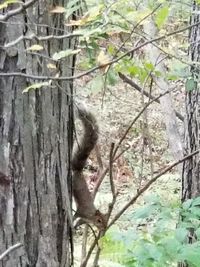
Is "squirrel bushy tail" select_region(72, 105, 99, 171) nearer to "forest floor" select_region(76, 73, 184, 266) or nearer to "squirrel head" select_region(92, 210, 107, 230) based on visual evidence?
"squirrel head" select_region(92, 210, 107, 230)

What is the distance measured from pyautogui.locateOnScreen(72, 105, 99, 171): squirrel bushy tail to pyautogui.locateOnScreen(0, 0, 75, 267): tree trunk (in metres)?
0.25

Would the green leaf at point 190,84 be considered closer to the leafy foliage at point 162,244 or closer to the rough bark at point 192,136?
the leafy foliage at point 162,244

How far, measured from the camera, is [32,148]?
4.28 ft

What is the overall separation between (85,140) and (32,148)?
385mm

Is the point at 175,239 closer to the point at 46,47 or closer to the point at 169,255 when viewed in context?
the point at 169,255

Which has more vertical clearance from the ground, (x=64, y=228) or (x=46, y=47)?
(x=46, y=47)

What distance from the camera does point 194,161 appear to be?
2.71 meters

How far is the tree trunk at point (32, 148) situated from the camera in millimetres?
1261

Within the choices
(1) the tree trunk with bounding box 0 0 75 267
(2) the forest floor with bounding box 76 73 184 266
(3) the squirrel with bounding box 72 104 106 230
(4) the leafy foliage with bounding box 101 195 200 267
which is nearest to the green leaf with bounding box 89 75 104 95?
(1) the tree trunk with bounding box 0 0 75 267

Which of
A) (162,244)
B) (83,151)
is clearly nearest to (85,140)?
(83,151)

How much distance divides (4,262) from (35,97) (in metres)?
0.40

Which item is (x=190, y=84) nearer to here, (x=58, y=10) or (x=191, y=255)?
(x=191, y=255)

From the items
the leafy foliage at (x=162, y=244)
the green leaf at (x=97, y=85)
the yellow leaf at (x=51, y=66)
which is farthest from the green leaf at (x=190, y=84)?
the yellow leaf at (x=51, y=66)

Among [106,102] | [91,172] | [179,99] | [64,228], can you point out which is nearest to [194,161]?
[64,228]
